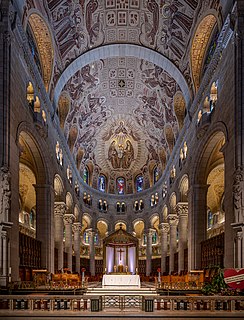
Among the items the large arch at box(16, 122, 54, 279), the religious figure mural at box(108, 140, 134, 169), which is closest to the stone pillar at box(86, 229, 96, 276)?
the religious figure mural at box(108, 140, 134, 169)

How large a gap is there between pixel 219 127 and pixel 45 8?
36.6 feet

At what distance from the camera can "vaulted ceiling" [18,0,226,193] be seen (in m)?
25.4

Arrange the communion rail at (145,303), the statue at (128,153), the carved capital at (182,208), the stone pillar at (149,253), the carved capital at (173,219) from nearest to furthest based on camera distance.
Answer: the communion rail at (145,303)
the carved capital at (182,208)
the carved capital at (173,219)
the stone pillar at (149,253)
the statue at (128,153)

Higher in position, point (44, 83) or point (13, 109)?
point (44, 83)

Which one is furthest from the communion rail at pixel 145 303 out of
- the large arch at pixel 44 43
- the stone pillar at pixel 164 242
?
the stone pillar at pixel 164 242

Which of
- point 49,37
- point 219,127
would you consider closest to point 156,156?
point 49,37

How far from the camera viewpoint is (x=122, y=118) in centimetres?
4388

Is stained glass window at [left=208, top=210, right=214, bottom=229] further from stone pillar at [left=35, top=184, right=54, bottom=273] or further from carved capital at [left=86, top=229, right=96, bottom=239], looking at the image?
carved capital at [left=86, top=229, right=96, bottom=239]

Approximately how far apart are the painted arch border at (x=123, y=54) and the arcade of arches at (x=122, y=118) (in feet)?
0.32

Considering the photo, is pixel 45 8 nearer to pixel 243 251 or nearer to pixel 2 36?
pixel 2 36

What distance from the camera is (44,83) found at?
2673cm

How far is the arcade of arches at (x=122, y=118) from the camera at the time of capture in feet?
56.6

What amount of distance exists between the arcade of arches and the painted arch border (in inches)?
3.9

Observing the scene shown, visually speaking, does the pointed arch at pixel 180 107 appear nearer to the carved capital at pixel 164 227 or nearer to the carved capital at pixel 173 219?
the carved capital at pixel 173 219
